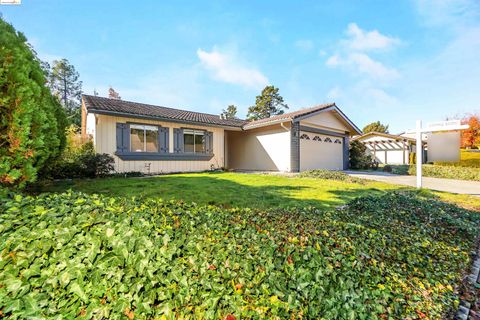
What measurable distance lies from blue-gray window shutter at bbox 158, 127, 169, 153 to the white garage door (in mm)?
8211

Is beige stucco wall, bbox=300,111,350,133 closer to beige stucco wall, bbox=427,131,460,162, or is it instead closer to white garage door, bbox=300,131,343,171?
white garage door, bbox=300,131,343,171

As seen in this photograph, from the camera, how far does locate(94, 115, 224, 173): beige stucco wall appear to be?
979 cm

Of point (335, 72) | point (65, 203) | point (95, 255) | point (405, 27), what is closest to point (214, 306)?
point (95, 255)

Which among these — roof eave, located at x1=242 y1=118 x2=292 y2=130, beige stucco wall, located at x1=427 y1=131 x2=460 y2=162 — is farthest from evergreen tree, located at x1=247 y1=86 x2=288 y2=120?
beige stucco wall, located at x1=427 y1=131 x2=460 y2=162

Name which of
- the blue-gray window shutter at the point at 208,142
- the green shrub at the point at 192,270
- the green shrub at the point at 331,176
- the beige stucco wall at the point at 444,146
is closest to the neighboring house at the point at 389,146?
the green shrub at the point at 331,176

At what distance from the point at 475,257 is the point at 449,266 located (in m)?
1.02

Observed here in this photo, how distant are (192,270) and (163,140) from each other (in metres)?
10.6

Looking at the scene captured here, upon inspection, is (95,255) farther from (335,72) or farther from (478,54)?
(335,72)

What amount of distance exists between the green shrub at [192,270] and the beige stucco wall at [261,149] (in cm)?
1088

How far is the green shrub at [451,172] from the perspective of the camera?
12.7 m

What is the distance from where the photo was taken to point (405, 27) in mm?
9570

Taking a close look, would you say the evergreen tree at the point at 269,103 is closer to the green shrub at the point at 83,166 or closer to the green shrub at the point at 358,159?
the green shrub at the point at 358,159

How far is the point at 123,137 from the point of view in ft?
33.6

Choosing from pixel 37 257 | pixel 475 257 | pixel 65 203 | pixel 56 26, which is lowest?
pixel 475 257
